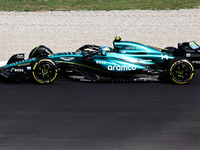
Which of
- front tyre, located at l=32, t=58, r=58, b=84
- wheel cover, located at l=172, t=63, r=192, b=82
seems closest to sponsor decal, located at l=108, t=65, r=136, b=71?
wheel cover, located at l=172, t=63, r=192, b=82

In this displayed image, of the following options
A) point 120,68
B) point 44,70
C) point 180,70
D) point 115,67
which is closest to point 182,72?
point 180,70

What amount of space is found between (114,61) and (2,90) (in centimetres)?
293

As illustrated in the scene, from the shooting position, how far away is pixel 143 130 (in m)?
6.38

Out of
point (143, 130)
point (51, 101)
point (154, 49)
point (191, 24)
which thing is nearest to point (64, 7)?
point (191, 24)

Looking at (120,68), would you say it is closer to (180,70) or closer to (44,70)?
(180,70)

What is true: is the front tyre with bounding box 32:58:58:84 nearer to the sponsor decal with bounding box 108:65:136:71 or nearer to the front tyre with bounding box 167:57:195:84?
the sponsor decal with bounding box 108:65:136:71

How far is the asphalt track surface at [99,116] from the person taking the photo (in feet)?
19.3

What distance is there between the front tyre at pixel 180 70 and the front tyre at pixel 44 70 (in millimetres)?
2962

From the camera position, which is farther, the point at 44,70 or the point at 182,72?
the point at 182,72

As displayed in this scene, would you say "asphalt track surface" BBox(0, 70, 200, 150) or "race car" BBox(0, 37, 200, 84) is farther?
"race car" BBox(0, 37, 200, 84)

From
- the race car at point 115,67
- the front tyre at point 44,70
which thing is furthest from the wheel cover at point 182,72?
the front tyre at point 44,70

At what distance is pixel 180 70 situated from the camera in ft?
31.6

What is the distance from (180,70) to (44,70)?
3.49 meters

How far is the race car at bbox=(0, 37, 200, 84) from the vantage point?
377 inches
